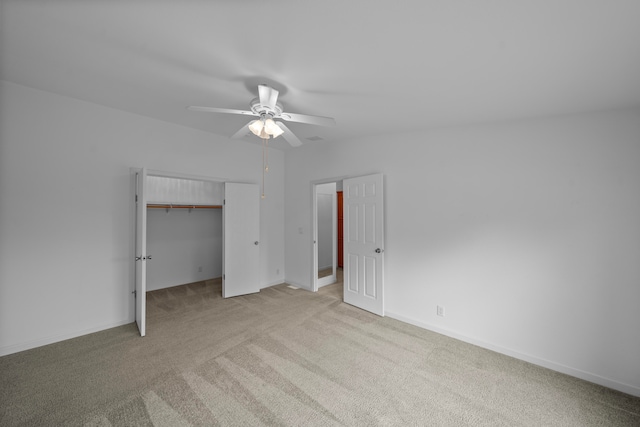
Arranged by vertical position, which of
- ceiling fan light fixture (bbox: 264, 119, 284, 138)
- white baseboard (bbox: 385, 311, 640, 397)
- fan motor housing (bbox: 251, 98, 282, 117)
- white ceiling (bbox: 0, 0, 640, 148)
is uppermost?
white ceiling (bbox: 0, 0, 640, 148)


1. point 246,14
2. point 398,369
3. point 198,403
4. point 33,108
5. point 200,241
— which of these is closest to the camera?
point 246,14

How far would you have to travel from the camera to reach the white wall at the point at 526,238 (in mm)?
2195

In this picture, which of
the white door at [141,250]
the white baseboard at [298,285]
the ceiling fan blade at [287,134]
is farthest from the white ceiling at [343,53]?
the white baseboard at [298,285]

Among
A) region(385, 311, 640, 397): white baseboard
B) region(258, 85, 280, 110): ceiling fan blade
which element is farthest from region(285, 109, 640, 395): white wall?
region(258, 85, 280, 110): ceiling fan blade

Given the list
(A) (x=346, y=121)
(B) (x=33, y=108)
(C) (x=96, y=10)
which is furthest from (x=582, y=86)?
(B) (x=33, y=108)

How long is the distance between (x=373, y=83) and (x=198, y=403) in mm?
2927

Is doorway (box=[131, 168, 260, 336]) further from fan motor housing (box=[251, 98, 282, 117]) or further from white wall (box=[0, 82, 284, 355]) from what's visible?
fan motor housing (box=[251, 98, 282, 117])

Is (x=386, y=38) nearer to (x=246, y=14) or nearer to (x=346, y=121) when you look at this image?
(x=246, y=14)

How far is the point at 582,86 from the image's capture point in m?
1.96

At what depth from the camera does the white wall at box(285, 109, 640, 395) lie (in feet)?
7.20

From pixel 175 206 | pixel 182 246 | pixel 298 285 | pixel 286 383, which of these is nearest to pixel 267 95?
pixel 286 383

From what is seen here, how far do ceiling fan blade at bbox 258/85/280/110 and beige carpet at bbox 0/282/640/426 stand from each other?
7.90 ft

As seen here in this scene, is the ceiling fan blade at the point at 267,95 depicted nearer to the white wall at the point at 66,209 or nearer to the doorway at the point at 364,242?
Answer: the doorway at the point at 364,242

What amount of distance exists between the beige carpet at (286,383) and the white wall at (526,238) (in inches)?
12.7
